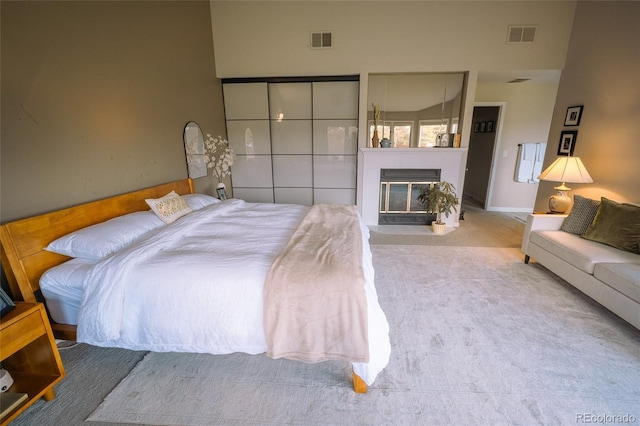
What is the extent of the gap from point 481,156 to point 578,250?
3.74 metres

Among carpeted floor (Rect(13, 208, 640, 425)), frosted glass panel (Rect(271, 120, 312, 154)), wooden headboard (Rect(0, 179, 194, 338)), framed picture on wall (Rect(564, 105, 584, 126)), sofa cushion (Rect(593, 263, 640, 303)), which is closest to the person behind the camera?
carpeted floor (Rect(13, 208, 640, 425))

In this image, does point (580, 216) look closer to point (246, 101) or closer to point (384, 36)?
point (384, 36)

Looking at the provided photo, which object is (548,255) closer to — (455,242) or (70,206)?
(455,242)

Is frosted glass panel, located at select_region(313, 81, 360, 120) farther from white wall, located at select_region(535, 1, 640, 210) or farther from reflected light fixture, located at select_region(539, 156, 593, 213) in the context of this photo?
white wall, located at select_region(535, 1, 640, 210)

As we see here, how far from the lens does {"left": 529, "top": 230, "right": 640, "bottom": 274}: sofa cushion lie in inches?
87.6

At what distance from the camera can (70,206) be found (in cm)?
201

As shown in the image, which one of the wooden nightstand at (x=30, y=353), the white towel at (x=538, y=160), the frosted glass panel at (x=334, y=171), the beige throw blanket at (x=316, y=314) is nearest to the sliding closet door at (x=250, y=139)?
the frosted glass panel at (x=334, y=171)

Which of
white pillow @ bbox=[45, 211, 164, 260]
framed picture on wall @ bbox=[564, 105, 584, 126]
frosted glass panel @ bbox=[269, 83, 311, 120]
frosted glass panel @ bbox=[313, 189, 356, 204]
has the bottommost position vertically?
frosted glass panel @ bbox=[313, 189, 356, 204]

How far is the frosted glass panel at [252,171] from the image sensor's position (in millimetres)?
4578

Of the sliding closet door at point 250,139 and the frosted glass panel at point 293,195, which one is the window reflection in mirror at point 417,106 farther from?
the sliding closet door at point 250,139

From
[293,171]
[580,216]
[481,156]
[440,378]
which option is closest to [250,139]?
[293,171]

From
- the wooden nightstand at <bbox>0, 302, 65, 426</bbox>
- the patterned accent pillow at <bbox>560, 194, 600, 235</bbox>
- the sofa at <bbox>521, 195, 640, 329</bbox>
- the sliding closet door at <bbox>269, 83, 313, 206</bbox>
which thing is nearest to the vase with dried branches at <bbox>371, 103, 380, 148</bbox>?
the sliding closet door at <bbox>269, 83, 313, 206</bbox>

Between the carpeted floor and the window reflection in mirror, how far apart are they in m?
2.74

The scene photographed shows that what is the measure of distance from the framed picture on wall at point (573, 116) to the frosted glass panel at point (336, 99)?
2685mm
